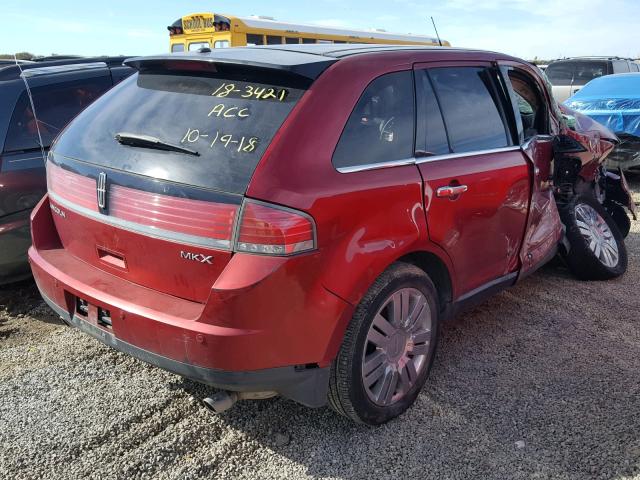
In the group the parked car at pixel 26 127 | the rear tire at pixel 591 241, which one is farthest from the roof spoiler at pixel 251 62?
the rear tire at pixel 591 241

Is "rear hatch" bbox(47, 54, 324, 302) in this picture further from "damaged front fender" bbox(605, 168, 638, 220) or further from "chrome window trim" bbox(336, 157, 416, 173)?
"damaged front fender" bbox(605, 168, 638, 220)

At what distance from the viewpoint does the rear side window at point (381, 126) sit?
8.26 ft

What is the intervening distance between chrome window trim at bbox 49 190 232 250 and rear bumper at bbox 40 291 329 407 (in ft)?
1.57

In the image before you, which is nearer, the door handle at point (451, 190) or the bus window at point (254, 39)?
the door handle at point (451, 190)

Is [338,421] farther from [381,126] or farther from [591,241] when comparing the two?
[591,241]

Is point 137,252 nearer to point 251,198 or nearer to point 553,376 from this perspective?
point 251,198

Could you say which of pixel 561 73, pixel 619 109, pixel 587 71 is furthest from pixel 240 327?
pixel 561 73

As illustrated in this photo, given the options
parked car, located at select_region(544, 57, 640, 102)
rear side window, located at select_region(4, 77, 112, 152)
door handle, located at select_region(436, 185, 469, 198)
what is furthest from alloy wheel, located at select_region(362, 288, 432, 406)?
parked car, located at select_region(544, 57, 640, 102)

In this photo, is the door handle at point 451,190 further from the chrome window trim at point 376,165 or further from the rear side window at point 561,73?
the rear side window at point 561,73

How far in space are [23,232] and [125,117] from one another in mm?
1651

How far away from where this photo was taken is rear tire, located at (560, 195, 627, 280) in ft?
15.1

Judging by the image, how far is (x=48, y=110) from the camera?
14.4 feet

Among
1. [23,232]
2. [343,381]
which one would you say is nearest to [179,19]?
[23,232]

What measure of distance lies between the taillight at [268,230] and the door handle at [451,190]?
0.94 m
